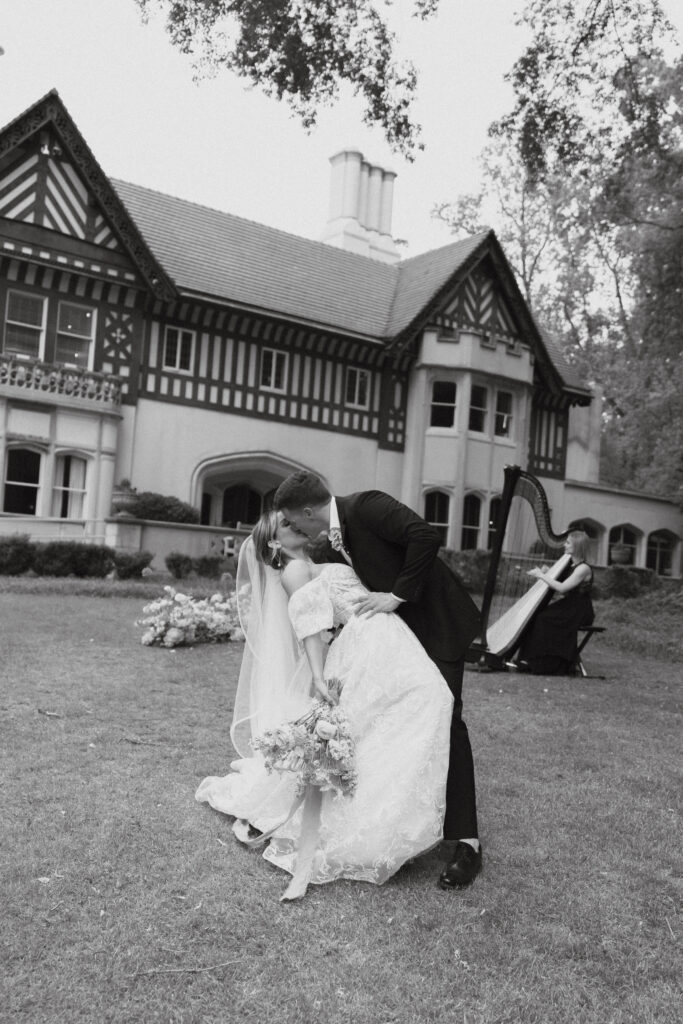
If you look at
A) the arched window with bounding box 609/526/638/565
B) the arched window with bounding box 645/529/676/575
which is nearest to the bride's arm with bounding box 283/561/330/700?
the arched window with bounding box 609/526/638/565

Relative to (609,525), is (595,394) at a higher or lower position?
higher

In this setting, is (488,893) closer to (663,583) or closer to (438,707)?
(438,707)

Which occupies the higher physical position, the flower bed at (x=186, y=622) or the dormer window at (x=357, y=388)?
the dormer window at (x=357, y=388)

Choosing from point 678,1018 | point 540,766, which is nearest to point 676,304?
point 540,766

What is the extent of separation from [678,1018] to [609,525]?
32227mm

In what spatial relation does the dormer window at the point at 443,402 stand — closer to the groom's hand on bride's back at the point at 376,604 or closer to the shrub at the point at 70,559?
the shrub at the point at 70,559

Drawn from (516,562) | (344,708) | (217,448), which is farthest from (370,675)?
(217,448)

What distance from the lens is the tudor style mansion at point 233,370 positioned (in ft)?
73.8

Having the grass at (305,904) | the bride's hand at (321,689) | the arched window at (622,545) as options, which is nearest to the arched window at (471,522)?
the arched window at (622,545)

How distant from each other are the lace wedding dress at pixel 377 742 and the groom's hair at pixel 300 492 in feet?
1.37

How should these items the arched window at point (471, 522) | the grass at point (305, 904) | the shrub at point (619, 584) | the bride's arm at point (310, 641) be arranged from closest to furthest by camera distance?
the grass at point (305, 904)
the bride's arm at point (310, 641)
the shrub at point (619, 584)
the arched window at point (471, 522)

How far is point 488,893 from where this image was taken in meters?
4.38

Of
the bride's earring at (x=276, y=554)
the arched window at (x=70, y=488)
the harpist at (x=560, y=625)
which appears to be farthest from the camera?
the arched window at (x=70, y=488)

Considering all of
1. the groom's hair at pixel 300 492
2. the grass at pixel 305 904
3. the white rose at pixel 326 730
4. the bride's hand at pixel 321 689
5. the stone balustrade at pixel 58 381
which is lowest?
the grass at pixel 305 904
